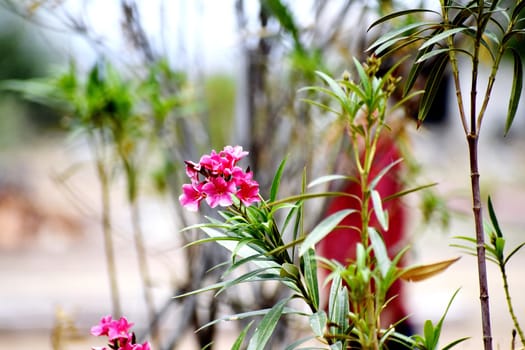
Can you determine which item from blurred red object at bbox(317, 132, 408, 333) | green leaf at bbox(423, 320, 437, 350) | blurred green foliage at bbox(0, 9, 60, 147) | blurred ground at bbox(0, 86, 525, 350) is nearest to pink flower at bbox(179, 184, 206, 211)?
green leaf at bbox(423, 320, 437, 350)

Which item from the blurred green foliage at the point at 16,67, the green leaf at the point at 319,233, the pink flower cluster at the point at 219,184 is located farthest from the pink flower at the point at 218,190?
the blurred green foliage at the point at 16,67

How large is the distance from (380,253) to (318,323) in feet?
0.36

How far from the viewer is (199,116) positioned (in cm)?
202

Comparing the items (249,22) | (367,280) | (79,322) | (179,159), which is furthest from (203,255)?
(79,322)

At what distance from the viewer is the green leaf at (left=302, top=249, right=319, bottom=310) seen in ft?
2.73

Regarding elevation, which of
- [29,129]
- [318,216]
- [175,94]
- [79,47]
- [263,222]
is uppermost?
[29,129]

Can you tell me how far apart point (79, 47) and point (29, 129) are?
1889 cm

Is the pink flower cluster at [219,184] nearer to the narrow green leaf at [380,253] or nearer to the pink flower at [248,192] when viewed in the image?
the pink flower at [248,192]

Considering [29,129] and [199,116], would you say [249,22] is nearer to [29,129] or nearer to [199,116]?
[199,116]

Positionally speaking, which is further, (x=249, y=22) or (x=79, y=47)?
(x=79, y=47)

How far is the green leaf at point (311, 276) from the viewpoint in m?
0.83

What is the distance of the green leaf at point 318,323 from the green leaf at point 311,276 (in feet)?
0.17

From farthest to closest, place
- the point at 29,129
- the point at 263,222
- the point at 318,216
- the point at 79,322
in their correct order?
the point at 29,129, the point at 79,322, the point at 318,216, the point at 263,222

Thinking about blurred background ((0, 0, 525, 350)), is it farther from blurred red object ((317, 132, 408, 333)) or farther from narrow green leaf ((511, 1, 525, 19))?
narrow green leaf ((511, 1, 525, 19))
